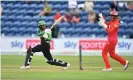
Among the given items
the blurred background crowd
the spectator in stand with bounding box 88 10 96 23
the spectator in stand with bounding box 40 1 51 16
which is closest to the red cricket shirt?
the blurred background crowd

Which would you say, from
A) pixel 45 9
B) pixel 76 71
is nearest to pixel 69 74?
pixel 76 71

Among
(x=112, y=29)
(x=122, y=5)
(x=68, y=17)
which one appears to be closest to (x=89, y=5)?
(x=68, y=17)

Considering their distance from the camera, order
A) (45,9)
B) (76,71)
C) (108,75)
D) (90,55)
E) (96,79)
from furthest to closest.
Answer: (45,9) → (90,55) → (76,71) → (108,75) → (96,79)

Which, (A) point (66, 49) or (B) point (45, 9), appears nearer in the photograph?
(A) point (66, 49)

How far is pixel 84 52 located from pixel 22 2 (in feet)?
→ 23.5

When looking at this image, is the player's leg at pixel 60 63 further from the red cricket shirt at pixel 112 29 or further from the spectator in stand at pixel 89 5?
the spectator in stand at pixel 89 5

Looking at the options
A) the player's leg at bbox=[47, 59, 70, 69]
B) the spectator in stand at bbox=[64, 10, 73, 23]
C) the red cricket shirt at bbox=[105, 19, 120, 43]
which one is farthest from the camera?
the spectator in stand at bbox=[64, 10, 73, 23]

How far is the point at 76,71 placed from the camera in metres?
18.2

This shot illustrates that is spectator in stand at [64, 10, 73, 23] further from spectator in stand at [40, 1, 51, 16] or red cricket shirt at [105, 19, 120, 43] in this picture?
red cricket shirt at [105, 19, 120, 43]

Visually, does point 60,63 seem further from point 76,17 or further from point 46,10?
point 46,10

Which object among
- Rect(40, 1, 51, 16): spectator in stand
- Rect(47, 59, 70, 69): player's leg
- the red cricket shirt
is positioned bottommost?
Rect(47, 59, 70, 69): player's leg

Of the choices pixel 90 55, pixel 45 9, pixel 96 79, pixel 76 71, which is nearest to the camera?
pixel 96 79

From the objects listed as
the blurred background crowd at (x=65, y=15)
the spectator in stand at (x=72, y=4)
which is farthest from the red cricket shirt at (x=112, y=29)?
the spectator in stand at (x=72, y=4)

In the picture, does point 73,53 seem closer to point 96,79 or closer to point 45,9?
point 45,9
